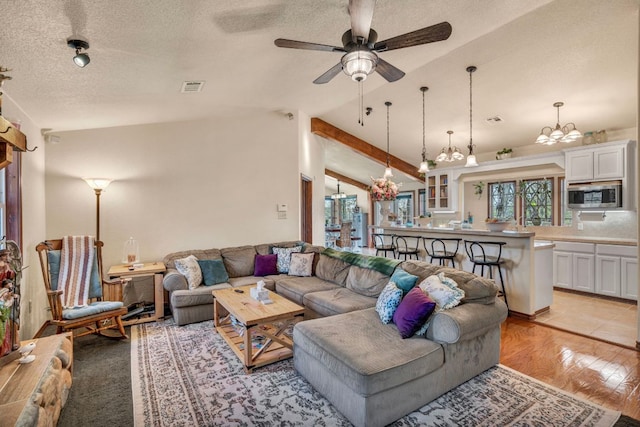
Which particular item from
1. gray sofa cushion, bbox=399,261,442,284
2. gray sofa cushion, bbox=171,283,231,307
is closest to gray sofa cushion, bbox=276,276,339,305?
gray sofa cushion, bbox=171,283,231,307

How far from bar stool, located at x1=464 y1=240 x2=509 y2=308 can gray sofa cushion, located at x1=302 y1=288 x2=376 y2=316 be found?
1771 millimetres

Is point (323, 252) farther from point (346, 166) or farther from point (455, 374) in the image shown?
point (346, 166)

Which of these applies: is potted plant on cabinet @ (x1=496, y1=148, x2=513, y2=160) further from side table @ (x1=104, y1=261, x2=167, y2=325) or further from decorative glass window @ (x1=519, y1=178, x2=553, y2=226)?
side table @ (x1=104, y1=261, x2=167, y2=325)

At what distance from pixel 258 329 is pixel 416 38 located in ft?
9.06

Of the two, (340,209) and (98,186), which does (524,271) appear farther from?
(340,209)

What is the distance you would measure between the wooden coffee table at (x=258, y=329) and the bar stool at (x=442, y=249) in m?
2.69

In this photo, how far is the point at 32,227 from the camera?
11.5ft

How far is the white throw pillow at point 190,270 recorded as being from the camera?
3.96m

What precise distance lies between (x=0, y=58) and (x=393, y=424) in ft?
11.8

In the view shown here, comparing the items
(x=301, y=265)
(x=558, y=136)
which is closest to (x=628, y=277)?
(x=558, y=136)

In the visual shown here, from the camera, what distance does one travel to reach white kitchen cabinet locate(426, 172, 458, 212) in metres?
6.91

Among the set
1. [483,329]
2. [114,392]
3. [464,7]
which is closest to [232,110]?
[464,7]

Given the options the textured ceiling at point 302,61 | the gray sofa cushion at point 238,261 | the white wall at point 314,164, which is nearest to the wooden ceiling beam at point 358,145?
the white wall at point 314,164

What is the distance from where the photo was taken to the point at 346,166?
31.2 feet
